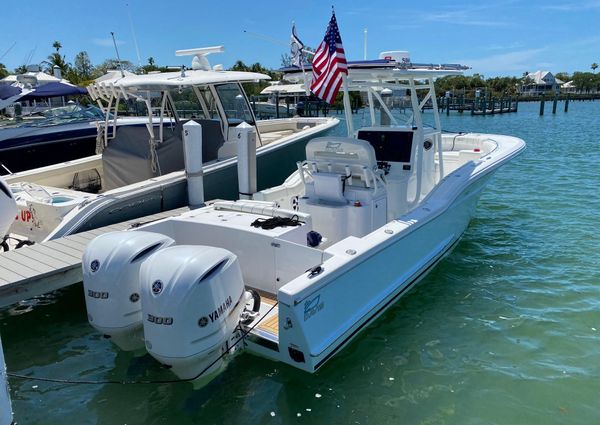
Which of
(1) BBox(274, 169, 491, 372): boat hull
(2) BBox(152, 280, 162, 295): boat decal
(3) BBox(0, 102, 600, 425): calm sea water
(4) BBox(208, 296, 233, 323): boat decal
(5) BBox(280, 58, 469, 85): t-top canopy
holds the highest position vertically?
(5) BBox(280, 58, 469, 85): t-top canopy

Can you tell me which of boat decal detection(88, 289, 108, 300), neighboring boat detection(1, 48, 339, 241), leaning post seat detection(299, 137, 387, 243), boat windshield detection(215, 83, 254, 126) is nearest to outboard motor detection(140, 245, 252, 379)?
boat decal detection(88, 289, 108, 300)

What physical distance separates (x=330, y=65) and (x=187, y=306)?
2.84 meters

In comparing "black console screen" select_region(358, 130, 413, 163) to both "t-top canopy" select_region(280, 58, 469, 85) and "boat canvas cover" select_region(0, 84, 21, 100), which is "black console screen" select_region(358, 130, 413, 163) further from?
"boat canvas cover" select_region(0, 84, 21, 100)

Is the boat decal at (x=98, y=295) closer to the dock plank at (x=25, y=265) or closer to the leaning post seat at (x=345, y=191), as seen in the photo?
the dock plank at (x=25, y=265)

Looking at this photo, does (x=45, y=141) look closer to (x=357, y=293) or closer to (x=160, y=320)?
(x=160, y=320)

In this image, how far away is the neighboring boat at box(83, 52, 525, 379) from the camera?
→ 117 inches

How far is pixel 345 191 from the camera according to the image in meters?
5.00

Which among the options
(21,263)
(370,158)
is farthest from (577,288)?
(21,263)

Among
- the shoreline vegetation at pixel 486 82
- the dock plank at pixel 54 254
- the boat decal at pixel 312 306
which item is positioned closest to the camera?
the boat decal at pixel 312 306

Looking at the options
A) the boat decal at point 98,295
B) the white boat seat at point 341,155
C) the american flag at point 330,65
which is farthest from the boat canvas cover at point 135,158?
the boat decal at point 98,295

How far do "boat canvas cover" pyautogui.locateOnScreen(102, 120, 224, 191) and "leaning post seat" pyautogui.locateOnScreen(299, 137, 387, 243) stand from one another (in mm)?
2664

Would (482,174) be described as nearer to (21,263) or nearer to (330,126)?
(330,126)

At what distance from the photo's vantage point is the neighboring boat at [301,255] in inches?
117

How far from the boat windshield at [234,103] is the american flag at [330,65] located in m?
3.28
